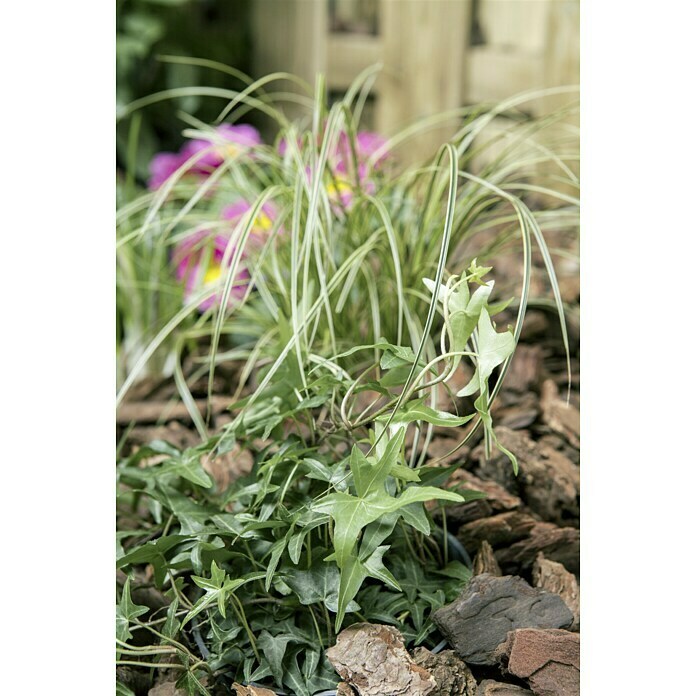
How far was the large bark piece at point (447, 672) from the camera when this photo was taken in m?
0.62

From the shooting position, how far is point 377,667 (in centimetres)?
59

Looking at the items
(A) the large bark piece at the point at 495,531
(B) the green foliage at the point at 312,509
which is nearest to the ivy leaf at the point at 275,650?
(B) the green foliage at the point at 312,509

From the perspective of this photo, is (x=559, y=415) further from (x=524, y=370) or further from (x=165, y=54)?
(x=165, y=54)

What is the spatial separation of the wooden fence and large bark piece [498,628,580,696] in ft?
4.19

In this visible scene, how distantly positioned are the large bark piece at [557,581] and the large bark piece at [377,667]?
0.60 feet

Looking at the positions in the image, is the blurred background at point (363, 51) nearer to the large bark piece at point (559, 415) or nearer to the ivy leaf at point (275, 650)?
the large bark piece at point (559, 415)

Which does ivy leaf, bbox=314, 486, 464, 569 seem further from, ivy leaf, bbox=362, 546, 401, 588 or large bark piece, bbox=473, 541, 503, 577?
large bark piece, bbox=473, 541, 503, 577

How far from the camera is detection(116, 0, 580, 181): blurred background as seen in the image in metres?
1.75

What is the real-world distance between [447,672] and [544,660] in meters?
0.07

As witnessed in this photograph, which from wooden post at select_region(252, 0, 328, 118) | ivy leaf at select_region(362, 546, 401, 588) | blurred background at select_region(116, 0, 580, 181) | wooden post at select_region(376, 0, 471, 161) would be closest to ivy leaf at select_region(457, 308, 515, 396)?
ivy leaf at select_region(362, 546, 401, 588)
